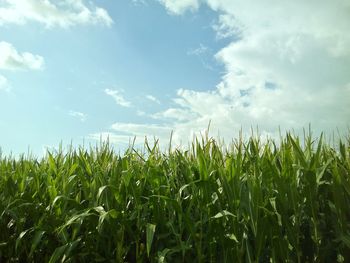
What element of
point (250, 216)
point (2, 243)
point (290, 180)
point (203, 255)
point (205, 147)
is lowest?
point (2, 243)

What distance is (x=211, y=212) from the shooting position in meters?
2.87

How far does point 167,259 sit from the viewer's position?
2.89m

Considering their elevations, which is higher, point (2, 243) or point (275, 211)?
point (275, 211)

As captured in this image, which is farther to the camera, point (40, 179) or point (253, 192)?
point (40, 179)

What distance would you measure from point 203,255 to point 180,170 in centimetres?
76

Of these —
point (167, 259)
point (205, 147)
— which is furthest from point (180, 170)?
point (167, 259)

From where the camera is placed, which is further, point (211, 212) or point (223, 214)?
point (211, 212)

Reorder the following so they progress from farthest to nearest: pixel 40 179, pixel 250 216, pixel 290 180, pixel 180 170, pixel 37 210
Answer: pixel 40 179 → pixel 37 210 → pixel 180 170 → pixel 290 180 → pixel 250 216

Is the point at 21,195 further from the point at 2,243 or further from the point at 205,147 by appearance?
the point at 205,147

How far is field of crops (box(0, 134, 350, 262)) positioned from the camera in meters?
2.67

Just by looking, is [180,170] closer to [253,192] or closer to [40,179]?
[253,192]

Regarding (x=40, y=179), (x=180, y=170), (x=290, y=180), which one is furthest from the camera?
(x=40, y=179)

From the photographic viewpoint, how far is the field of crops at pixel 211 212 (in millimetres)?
2668

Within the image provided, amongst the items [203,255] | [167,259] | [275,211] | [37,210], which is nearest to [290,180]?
[275,211]
